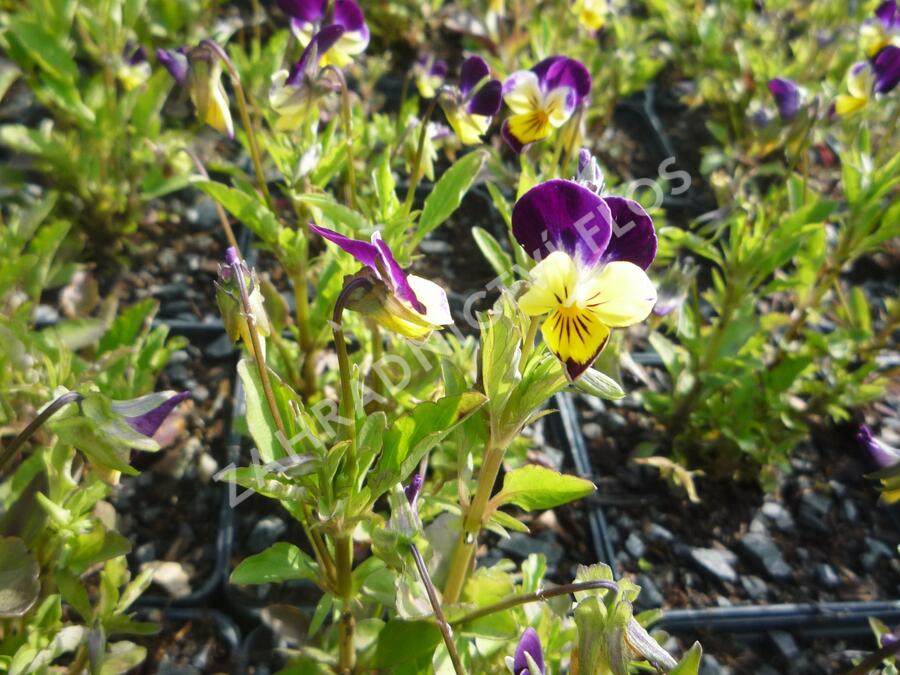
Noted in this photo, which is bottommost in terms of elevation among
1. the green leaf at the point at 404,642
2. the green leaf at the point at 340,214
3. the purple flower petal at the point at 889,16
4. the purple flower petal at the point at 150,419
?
the green leaf at the point at 404,642

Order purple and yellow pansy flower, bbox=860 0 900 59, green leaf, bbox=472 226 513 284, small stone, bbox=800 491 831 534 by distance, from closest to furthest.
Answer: green leaf, bbox=472 226 513 284
small stone, bbox=800 491 831 534
purple and yellow pansy flower, bbox=860 0 900 59

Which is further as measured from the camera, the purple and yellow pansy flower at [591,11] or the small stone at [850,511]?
the purple and yellow pansy flower at [591,11]

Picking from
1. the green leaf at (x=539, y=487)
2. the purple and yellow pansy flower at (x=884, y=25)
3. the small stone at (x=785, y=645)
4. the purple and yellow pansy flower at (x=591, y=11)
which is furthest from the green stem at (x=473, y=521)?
the purple and yellow pansy flower at (x=884, y=25)

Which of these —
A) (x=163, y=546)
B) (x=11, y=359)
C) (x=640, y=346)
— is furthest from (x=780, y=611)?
(x=11, y=359)

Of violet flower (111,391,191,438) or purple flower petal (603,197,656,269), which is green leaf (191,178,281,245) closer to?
violet flower (111,391,191,438)

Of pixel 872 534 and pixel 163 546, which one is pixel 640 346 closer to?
pixel 872 534

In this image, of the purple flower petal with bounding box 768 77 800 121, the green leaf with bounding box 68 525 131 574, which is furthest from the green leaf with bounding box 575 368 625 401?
the purple flower petal with bounding box 768 77 800 121

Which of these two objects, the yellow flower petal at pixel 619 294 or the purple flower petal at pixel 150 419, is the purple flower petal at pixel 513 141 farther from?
the purple flower petal at pixel 150 419
